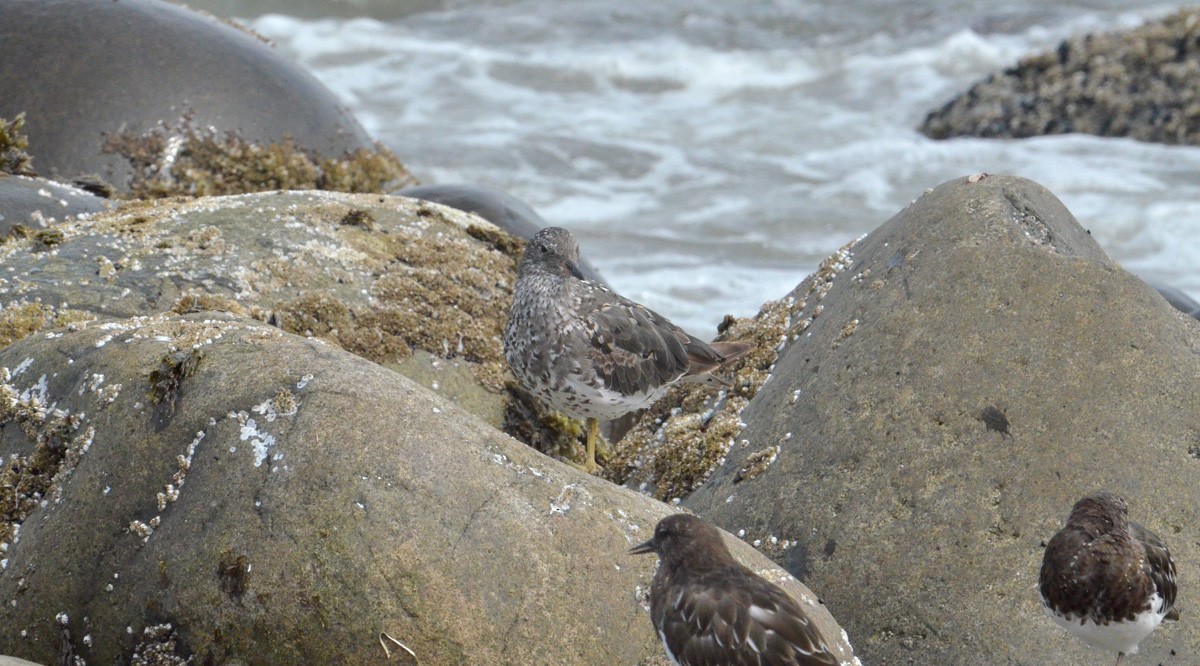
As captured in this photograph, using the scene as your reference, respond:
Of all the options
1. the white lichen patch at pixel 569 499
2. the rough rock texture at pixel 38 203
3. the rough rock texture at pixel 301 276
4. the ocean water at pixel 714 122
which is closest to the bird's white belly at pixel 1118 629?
the white lichen patch at pixel 569 499

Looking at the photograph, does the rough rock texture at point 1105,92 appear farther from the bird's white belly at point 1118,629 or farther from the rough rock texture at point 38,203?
the bird's white belly at point 1118,629

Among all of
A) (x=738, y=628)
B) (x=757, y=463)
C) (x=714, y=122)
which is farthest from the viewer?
(x=714, y=122)

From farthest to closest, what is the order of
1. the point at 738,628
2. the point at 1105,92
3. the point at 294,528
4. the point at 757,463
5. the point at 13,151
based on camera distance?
the point at 1105,92, the point at 13,151, the point at 757,463, the point at 294,528, the point at 738,628

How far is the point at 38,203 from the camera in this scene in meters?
7.40

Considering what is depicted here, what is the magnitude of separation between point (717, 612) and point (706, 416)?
2.41 m

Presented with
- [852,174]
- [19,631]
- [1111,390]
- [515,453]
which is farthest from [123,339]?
[852,174]

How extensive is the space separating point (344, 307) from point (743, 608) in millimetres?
3382

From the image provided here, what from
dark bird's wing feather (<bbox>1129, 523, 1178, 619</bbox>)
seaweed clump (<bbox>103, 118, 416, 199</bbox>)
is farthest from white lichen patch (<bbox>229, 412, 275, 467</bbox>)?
seaweed clump (<bbox>103, 118, 416, 199</bbox>)

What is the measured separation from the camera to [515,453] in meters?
4.66

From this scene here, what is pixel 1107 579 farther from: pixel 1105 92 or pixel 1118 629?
pixel 1105 92

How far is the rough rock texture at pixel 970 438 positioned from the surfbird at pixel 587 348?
68cm

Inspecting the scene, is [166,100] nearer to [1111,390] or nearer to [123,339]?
[123,339]

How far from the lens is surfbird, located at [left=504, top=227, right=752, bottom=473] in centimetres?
640

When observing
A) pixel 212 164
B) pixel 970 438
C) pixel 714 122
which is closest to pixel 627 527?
pixel 970 438
